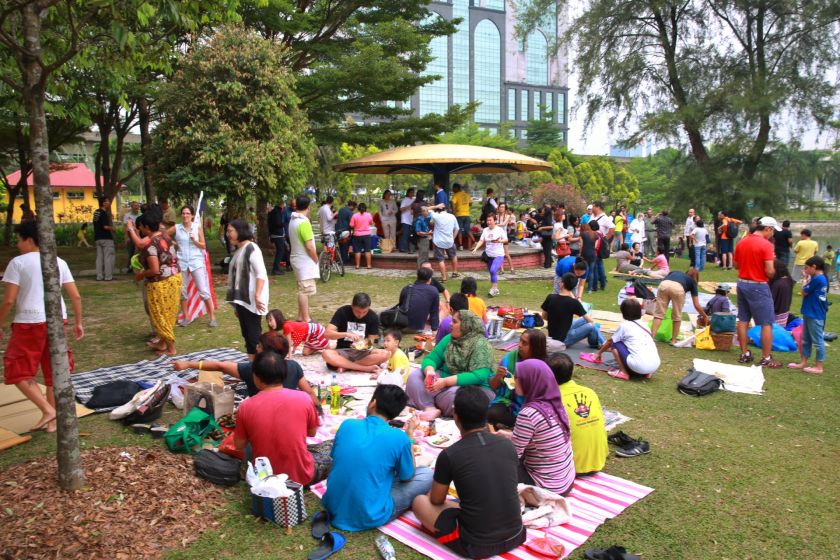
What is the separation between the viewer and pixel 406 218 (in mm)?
16156

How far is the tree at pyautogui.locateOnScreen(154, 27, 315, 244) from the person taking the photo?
40.7 ft

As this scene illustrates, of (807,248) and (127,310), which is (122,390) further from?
(807,248)

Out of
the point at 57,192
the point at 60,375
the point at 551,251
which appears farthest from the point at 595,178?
the point at 60,375

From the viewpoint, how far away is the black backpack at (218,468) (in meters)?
4.43

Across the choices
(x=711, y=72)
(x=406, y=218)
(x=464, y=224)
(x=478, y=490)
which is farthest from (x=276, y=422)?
(x=711, y=72)

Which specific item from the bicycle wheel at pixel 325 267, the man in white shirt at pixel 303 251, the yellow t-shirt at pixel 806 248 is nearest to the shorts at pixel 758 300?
the man in white shirt at pixel 303 251

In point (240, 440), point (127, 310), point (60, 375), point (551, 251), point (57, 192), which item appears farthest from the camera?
point (57, 192)

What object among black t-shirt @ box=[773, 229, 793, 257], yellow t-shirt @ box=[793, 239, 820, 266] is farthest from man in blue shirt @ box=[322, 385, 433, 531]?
yellow t-shirt @ box=[793, 239, 820, 266]

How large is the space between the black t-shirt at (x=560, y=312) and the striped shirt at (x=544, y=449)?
12.4 ft

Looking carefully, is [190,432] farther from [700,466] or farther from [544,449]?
[700,466]

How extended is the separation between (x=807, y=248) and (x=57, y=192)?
46772 millimetres

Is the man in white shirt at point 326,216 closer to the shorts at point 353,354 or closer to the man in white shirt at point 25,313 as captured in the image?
the shorts at point 353,354

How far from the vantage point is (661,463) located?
5.02 m

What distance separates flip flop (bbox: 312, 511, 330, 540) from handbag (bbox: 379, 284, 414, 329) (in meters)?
4.44
